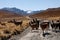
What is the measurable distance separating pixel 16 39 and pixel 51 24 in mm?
7962

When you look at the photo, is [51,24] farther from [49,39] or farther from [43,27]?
[49,39]

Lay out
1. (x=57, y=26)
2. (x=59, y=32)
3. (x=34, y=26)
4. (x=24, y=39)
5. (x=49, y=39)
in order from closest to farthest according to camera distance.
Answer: (x=49, y=39), (x=24, y=39), (x=59, y=32), (x=57, y=26), (x=34, y=26)

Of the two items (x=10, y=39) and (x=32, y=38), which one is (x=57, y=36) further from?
(x=10, y=39)

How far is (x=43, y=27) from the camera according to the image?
32.7m

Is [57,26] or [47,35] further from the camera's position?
[57,26]

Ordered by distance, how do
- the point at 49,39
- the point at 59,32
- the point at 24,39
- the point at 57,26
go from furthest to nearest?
the point at 57,26, the point at 59,32, the point at 24,39, the point at 49,39

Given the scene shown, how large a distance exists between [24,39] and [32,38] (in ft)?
3.83

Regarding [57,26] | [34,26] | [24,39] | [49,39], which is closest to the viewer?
[49,39]

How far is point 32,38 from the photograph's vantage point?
27500 mm

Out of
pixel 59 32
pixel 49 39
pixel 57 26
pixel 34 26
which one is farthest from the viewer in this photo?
pixel 34 26

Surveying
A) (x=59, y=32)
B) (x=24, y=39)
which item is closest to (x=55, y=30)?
(x=59, y=32)

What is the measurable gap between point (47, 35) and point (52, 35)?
27.9 inches

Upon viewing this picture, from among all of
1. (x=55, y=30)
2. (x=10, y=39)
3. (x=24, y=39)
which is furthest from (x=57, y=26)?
(x=10, y=39)

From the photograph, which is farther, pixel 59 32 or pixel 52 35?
pixel 59 32
